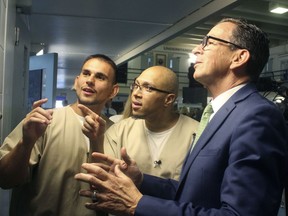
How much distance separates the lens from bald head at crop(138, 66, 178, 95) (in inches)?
76.9

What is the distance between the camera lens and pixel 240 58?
49.7 inches

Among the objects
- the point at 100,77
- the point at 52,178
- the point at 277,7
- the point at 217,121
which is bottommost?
the point at 52,178

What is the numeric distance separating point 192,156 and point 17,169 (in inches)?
30.0

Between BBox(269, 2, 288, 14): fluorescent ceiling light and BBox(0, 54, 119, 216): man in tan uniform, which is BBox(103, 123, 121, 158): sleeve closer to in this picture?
BBox(0, 54, 119, 216): man in tan uniform

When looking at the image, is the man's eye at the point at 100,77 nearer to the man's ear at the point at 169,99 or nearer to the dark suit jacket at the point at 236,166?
the man's ear at the point at 169,99

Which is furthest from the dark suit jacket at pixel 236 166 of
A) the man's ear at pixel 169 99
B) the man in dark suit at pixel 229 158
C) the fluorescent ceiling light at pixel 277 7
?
the fluorescent ceiling light at pixel 277 7

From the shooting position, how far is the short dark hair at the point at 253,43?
4.16 feet

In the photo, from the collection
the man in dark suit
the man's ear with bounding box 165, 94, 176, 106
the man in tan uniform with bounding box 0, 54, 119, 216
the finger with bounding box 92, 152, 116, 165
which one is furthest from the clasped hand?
the man's ear with bounding box 165, 94, 176, 106

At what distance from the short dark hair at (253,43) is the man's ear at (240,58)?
2 centimetres

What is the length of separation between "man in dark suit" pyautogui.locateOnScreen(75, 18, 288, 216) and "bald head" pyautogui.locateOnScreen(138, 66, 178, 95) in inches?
24.6

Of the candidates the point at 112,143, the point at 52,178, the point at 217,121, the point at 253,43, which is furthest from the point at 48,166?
the point at 253,43

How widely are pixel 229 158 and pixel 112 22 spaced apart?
192 cm

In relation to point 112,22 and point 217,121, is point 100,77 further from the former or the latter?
point 112,22

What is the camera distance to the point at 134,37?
126 inches
